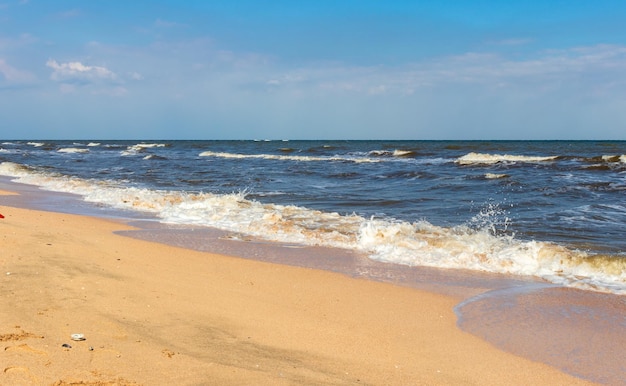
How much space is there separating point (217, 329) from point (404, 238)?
483 cm

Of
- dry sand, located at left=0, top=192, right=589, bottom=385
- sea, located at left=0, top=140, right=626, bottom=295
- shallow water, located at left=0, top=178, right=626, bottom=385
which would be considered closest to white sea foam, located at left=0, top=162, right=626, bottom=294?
sea, located at left=0, top=140, right=626, bottom=295

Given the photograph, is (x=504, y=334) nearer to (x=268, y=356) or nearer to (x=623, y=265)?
(x=268, y=356)

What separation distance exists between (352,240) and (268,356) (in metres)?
5.14

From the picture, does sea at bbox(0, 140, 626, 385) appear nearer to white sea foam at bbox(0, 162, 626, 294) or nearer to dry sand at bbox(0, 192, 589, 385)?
white sea foam at bbox(0, 162, 626, 294)

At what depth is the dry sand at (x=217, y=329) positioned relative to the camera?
3.03 m

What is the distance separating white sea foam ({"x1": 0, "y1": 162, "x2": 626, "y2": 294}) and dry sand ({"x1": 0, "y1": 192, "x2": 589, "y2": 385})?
181 centimetres

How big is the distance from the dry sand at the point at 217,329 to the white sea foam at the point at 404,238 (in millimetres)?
1815

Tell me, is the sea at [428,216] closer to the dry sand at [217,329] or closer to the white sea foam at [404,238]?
the white sea foam at [404,238]

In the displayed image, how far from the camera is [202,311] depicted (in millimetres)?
4309

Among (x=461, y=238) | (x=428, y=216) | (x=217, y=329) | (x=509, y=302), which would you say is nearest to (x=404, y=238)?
(x=461, y=238)

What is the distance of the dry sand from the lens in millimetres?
3025

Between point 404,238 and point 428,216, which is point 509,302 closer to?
point 404,238

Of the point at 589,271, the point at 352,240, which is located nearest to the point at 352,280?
the point at 352,240

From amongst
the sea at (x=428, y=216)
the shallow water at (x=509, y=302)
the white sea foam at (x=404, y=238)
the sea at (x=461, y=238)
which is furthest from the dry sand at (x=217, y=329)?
the sea at (x=428, y=216)
